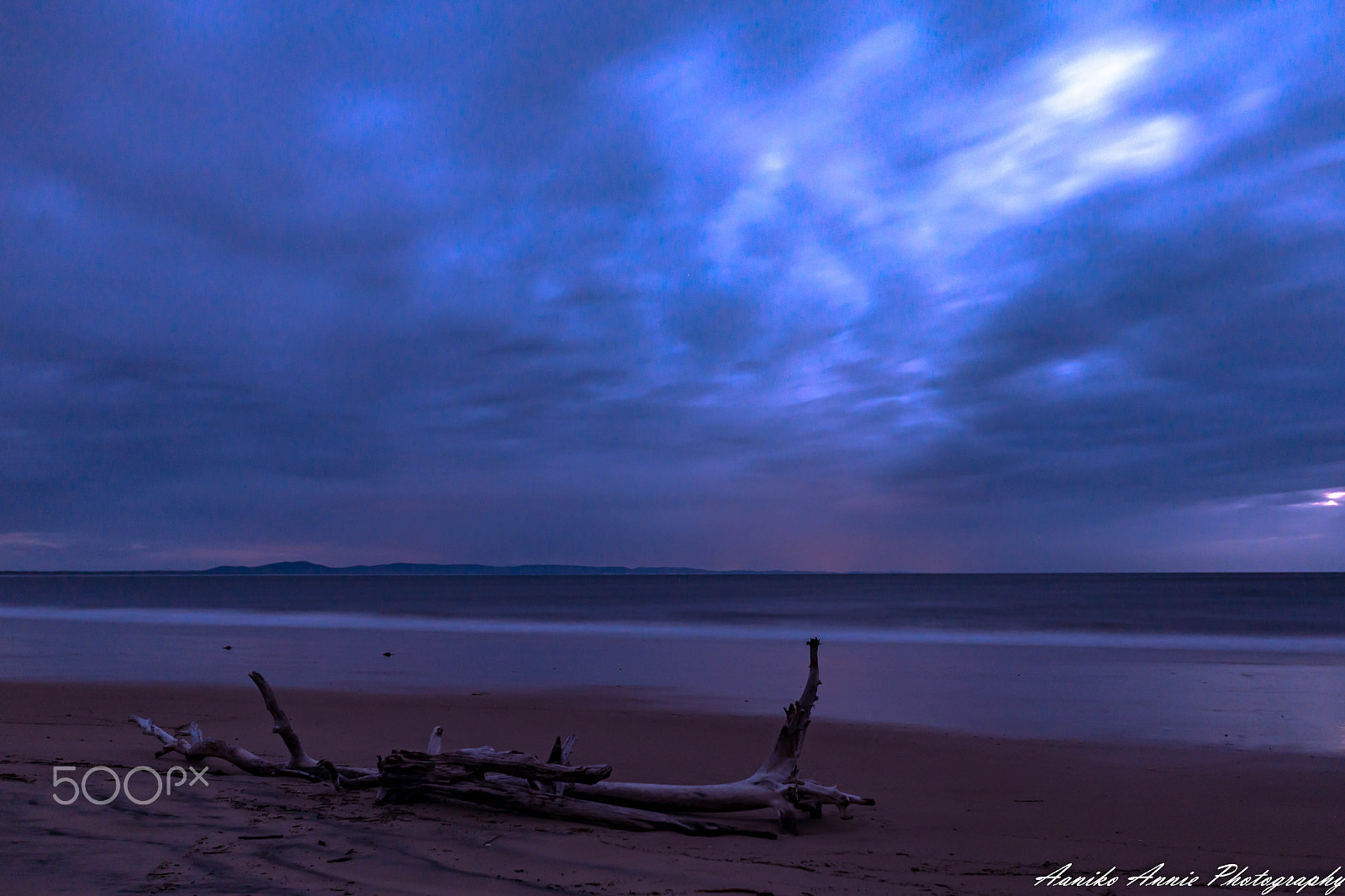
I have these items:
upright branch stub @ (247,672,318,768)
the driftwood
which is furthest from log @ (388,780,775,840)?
upright branch stub @ (247,672,318,768)

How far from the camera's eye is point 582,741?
464 inches

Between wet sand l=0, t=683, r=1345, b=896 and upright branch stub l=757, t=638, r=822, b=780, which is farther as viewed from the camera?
upright branch stub l=757, t=638, r=822, b=780

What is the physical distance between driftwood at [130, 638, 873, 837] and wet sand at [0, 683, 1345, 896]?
162 mm

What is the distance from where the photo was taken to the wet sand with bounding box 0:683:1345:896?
16.7 ft

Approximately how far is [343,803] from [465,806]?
41.2 inches

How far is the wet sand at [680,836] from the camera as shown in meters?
5.10

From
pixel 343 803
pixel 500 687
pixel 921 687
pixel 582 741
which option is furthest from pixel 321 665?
pixel 343 803

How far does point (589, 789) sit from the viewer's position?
278 inches

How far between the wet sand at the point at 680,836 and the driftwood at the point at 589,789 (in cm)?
16

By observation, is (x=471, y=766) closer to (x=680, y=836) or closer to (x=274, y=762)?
(x=680, y=836)

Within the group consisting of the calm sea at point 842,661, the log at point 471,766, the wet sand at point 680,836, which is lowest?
the calm sea at point 842,661

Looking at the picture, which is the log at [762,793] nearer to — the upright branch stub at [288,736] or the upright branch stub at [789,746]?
the upright branch stub at [789,746]

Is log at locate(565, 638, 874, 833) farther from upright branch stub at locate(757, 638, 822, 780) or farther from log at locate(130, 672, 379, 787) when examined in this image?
log at locate(130, 672, 379, 787)

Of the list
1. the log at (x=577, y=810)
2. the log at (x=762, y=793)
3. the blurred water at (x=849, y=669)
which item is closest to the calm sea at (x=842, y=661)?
the blurred water at (x=849, y=669)
